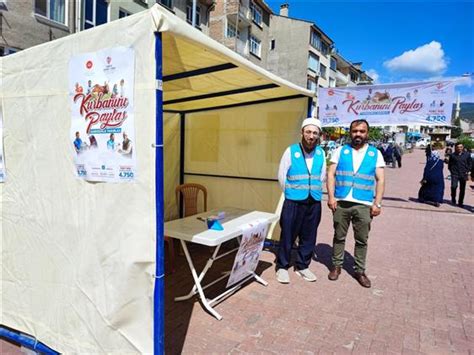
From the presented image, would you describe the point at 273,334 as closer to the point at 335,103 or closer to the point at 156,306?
the point at 156,306

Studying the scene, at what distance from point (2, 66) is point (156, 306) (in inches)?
93.0

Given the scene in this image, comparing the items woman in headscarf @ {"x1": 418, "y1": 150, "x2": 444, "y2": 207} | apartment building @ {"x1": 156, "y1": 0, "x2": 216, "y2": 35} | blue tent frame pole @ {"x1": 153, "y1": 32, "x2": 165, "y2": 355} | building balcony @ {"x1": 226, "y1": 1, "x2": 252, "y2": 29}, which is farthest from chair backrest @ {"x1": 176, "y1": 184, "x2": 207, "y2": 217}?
building balcony @ {"x1": 226, "y1": 1, "x2": 252, "y2": 29}

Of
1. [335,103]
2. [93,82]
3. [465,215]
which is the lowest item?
[465,215]

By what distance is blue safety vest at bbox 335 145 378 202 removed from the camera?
3762mm

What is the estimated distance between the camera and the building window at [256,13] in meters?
27.8

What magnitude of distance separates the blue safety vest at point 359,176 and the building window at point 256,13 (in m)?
27.1

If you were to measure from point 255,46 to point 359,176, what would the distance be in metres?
28.1

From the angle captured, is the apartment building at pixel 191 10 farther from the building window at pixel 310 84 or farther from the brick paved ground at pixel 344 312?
the building window at pixel 310 84

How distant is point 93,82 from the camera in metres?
2.22

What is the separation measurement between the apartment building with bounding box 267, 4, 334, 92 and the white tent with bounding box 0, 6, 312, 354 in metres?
34.7

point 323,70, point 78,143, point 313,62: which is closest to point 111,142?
point 78,143

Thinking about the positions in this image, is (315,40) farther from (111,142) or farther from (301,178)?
(111,142)

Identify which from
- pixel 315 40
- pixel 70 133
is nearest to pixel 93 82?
pixel 70 133

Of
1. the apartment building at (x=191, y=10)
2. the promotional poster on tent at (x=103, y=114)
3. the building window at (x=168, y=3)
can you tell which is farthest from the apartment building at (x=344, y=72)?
the promotional poster on tent at (x=103, y=114)
